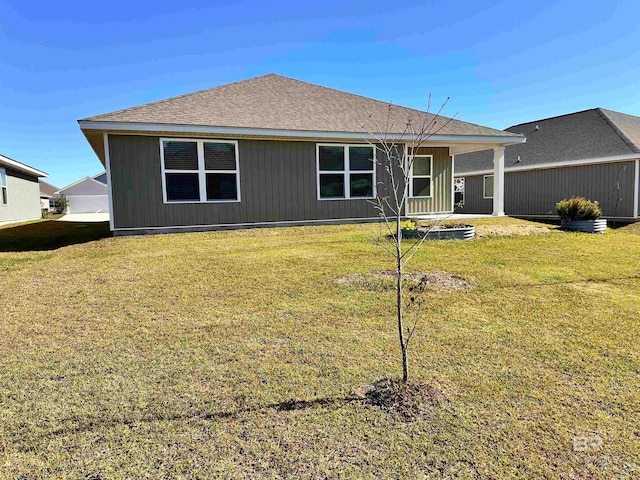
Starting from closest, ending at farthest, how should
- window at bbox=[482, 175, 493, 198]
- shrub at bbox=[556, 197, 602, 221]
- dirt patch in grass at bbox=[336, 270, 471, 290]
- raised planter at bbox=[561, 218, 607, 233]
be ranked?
1. dirt patch in grass at bbox=[336, 270, 471, 290]
2. raised planter at bbox=[561, 218, 607, 233]
3. shrub at bbox=[556, 197, 602, 221]
4. window at bbox=[482, 175, 493, 198]

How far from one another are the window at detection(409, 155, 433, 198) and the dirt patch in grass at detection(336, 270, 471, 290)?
28.7 feet

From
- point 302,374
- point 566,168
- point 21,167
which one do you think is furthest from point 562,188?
point 21,167

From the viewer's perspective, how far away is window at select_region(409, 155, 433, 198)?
46.8ft

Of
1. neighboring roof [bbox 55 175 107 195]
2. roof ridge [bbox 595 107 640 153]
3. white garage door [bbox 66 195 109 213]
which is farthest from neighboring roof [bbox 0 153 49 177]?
roof ridge [bbox 595 107 640 153]

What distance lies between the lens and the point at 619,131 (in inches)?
659

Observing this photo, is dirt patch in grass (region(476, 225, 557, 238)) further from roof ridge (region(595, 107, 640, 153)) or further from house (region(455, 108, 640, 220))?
roof ridge (region(595, 107, 640, 153))

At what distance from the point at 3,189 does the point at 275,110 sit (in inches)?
616

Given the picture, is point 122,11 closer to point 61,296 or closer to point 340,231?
point 340,231

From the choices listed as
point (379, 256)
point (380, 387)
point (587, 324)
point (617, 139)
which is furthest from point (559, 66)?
point (380, 387)

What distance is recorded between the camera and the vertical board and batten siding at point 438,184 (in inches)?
558

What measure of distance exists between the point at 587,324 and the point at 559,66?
17037 millimetres

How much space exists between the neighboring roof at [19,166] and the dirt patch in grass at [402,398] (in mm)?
21278

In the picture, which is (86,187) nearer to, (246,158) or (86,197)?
(86,197)

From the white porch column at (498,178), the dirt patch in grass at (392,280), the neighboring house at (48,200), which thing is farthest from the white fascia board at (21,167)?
the white porch column at (498,178)
